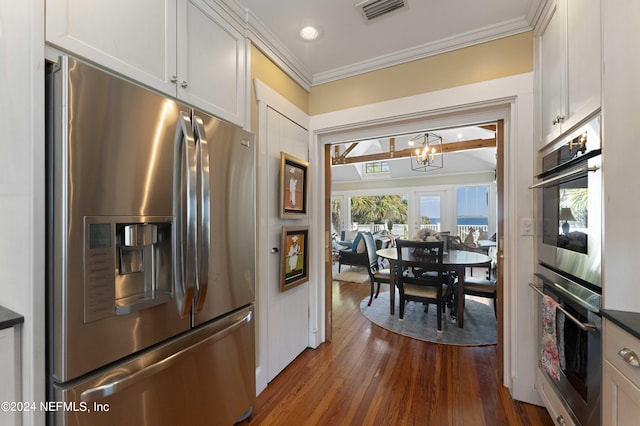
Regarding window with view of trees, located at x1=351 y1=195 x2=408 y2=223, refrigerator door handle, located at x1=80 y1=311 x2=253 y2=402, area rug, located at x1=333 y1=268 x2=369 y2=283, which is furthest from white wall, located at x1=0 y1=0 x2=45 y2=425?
window with view of trees, located at x1=351 y1=195 x2=408 y2=223

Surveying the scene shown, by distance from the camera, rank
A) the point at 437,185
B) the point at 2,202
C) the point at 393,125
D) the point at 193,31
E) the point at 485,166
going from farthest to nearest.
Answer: the point at 437,185 < the point at 485,166 < the point at 393,125 < the point at 193,31 < the point at 2,202

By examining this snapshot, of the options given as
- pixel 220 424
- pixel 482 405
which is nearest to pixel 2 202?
pixel 220 424

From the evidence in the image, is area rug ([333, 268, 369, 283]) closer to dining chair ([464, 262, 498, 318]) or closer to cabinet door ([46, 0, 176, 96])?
dining chair ([464, 262, 498, 318])

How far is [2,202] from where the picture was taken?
34.4 inches

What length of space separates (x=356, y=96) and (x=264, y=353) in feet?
7.28

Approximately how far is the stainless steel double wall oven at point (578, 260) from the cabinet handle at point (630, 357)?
18 centimetres

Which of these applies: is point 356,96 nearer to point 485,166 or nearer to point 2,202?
point 2,202

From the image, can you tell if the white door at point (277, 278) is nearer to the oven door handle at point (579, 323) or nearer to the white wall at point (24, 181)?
the white wall at point (24, 181)

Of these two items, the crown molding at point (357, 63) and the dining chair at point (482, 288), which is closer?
the crown molding at point (357, 63)

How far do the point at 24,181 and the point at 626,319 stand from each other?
82.4 inches

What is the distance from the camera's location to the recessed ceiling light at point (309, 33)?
6.12ft

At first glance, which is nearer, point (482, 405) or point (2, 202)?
point (2, 202)

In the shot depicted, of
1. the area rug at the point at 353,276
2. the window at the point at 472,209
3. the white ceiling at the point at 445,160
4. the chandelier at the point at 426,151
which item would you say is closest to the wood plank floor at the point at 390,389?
the area rug at the point at 353,276

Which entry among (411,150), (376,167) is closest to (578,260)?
(411,150)
